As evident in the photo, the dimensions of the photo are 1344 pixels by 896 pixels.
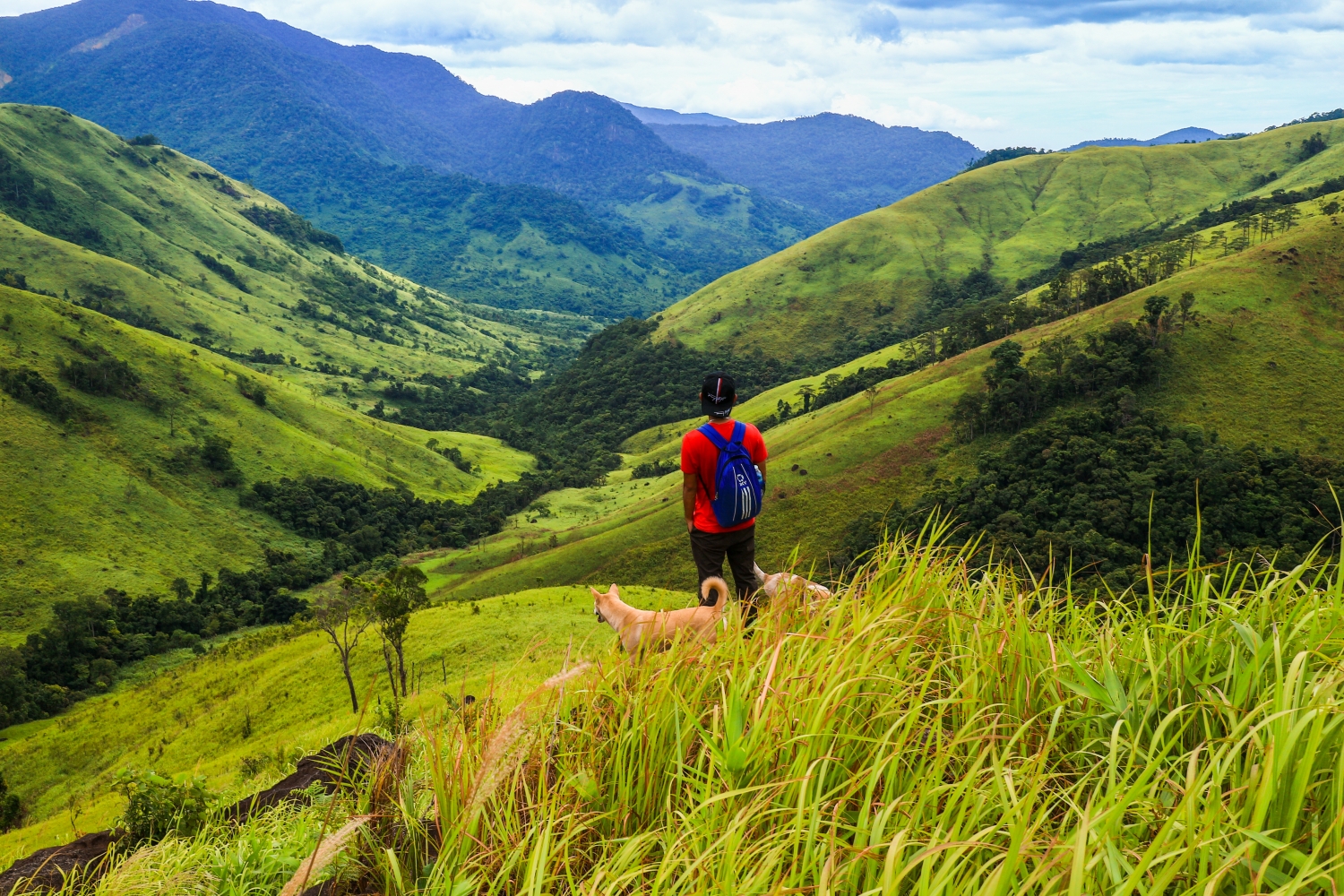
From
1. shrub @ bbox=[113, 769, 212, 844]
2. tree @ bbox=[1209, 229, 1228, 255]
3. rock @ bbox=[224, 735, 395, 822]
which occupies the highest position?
tree @ bbox=[1209, 229, 1228, 255]

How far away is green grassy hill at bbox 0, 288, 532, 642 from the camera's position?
322 ft

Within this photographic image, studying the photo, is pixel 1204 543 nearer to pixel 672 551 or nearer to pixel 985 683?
pixel 672 551

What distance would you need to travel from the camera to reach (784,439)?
115 meters

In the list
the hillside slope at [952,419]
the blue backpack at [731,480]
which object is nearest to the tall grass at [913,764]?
the blue backpack at [731,480]

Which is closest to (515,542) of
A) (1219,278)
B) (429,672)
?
(429,672)

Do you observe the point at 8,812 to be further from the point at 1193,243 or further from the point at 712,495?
the point at 1193,243

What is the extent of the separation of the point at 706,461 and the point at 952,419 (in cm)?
9915

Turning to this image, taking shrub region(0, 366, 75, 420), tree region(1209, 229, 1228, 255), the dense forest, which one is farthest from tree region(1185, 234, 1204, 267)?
shrub region(0, 366, 75, 420)

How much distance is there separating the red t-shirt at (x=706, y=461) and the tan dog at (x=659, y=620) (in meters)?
1.25

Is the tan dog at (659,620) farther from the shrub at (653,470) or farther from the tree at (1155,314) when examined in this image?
the shrub at (653,470)

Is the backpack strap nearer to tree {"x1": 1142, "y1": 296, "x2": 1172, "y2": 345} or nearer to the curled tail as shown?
the curled tail

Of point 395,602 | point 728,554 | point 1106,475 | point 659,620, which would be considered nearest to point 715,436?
point 728,554

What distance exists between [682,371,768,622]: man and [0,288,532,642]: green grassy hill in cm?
10968

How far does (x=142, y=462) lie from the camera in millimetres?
118938
